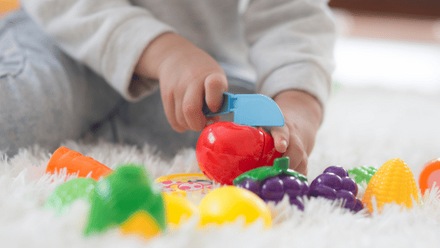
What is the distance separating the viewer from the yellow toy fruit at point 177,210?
291 millimetres

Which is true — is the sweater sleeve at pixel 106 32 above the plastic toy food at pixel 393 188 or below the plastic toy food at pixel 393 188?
above

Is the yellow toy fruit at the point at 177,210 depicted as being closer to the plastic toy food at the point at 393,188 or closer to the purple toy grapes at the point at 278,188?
the purple toy grapes at the point at 278,188

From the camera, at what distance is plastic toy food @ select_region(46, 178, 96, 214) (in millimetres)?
305

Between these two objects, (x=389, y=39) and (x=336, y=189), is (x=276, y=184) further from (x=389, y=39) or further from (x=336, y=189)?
(x=389, y=39)

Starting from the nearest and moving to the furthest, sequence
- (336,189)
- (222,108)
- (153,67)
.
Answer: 1. (336,189)
2. (222,108)
3. (153,67)

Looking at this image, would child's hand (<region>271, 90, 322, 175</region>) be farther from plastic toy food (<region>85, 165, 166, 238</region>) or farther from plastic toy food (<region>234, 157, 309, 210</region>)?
plastic toy food (<region>85, 165, 166, 238</region>)

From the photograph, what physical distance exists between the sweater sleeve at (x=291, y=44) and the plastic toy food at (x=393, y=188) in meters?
0.25

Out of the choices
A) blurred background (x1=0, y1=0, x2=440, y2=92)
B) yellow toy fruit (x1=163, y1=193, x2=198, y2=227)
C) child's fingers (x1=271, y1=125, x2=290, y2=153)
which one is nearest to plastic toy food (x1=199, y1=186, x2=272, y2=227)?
yellow toy fruit (x1=163, y1=193, x2=198, y2=227)

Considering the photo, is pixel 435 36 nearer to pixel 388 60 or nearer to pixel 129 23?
pixel 388 60

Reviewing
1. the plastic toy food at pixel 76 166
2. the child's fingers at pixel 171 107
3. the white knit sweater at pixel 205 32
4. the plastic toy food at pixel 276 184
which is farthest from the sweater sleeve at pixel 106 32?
the plastic toy food at pixel 276 184

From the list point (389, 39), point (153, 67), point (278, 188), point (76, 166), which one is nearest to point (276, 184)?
point (278, 188)

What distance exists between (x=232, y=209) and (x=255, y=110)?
0.17 metres

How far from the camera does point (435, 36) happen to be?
2867 mm

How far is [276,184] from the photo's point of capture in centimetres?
34
